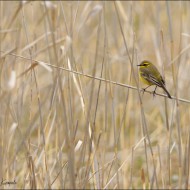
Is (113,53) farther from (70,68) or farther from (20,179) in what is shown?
(70,68)

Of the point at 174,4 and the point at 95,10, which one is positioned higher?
the point at 174,4

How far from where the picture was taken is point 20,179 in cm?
408

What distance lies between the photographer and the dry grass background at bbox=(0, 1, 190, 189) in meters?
2.76

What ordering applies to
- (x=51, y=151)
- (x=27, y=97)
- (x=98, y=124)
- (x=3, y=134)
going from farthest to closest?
(x=98, y=124)
(x=27, y=97)
(x=51, y=151)
(x=3, y=134)

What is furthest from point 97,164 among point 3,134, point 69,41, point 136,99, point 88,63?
point 88,63

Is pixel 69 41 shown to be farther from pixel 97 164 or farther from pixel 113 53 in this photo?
pixel 113 53

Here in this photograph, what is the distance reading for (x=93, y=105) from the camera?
5547 mm

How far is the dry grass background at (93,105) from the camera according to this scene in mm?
2758

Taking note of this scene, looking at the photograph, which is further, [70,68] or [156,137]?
[156,137]

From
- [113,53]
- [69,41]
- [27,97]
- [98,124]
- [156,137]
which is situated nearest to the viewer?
[69,41]

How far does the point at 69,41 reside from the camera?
233 centimetres

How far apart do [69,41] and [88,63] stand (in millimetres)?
3659

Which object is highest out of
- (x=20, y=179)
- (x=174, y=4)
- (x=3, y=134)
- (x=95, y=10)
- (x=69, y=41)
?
(x=174, y=4)

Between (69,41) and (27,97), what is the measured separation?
2709mm
